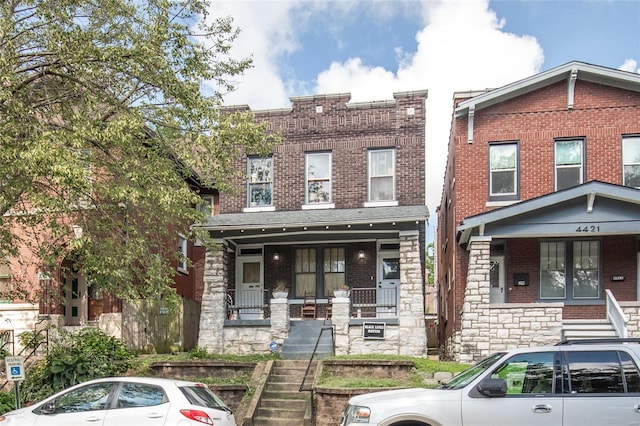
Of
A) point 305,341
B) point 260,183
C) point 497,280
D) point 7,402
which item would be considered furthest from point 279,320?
point 7,402

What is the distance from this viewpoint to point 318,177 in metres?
20.7

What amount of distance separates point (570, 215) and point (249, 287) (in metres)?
10.4

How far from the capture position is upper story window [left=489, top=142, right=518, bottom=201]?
59.6 feet

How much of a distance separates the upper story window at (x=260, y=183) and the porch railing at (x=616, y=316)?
1060cm

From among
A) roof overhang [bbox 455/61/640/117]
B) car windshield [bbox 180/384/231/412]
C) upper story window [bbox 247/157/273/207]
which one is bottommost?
car windshield [bbox 180/384/231/412]

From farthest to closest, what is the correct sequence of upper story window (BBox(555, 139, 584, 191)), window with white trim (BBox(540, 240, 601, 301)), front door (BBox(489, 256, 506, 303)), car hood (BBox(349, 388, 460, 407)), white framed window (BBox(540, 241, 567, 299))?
front door (BBox(489, 256, 506, 303))
upper story window (BBox(555, 139, 584, 191))
white framed window (BBox(540, 241, 567, 299))
window with white trim (BBox(540, 240, 601, 301))
car hood (BBox(349, 388, 460, 407))

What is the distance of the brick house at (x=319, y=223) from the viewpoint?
19.0 metres

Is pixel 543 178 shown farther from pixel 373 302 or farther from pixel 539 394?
pixel 539 394

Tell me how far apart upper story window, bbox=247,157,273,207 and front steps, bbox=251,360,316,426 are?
6.56 meters

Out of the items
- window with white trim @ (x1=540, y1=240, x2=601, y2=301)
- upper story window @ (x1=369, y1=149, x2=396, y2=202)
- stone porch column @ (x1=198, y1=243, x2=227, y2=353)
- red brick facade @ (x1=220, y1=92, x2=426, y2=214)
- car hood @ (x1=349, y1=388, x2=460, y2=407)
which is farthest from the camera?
upper story window @ (x1=369, y1=149, x2=396, y2=202)

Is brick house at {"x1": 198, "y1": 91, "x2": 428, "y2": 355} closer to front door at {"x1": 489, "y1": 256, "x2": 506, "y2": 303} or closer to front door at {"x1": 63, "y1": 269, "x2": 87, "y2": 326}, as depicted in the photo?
front door at {"x1": 489, "y1": 256, "x2": 506, "y2": 303}

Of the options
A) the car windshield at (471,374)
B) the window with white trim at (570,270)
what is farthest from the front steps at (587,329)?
the car windshield at (471,374)

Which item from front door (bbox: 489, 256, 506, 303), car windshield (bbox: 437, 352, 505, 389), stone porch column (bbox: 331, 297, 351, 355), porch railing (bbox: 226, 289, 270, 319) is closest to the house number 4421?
front door (bbox: 489, 256, 506, 303)

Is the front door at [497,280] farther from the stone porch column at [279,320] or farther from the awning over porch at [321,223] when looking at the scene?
the stone porch column at [279,320]
